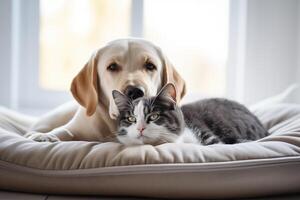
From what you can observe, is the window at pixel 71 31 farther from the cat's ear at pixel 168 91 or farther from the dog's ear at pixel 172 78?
the cat's ear at pixel 168 91

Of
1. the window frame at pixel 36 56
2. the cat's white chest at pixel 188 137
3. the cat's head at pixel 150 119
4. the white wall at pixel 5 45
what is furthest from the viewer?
the window frame at pixel 36 56

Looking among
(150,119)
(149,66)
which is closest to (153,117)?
(150,119)

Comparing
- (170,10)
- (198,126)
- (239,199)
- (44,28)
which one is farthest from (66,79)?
(239,199)

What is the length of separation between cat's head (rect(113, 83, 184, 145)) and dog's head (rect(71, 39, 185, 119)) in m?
0.07

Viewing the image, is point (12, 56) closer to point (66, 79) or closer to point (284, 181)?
point (66, 79)

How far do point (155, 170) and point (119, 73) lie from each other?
38cm

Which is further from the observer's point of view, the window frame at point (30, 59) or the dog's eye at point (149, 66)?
the window frame at point (30, 59)

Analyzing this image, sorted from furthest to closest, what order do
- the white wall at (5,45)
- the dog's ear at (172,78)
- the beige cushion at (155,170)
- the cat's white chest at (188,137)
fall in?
the white wall at (5,45), the dog's ear at (172,78), the cat's white chest at (188,137), the beige cushion at (155,170)

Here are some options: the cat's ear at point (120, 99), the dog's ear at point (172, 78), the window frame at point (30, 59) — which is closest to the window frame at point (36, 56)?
the window frame at point (30, 59)

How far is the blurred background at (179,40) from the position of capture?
2.22m

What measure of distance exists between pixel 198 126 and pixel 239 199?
370 millimetres

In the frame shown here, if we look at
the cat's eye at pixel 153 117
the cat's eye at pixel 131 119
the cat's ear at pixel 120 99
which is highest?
the cat's ear at pixel 120 99

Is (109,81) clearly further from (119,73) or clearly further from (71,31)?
(71,31)

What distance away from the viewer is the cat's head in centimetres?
109
